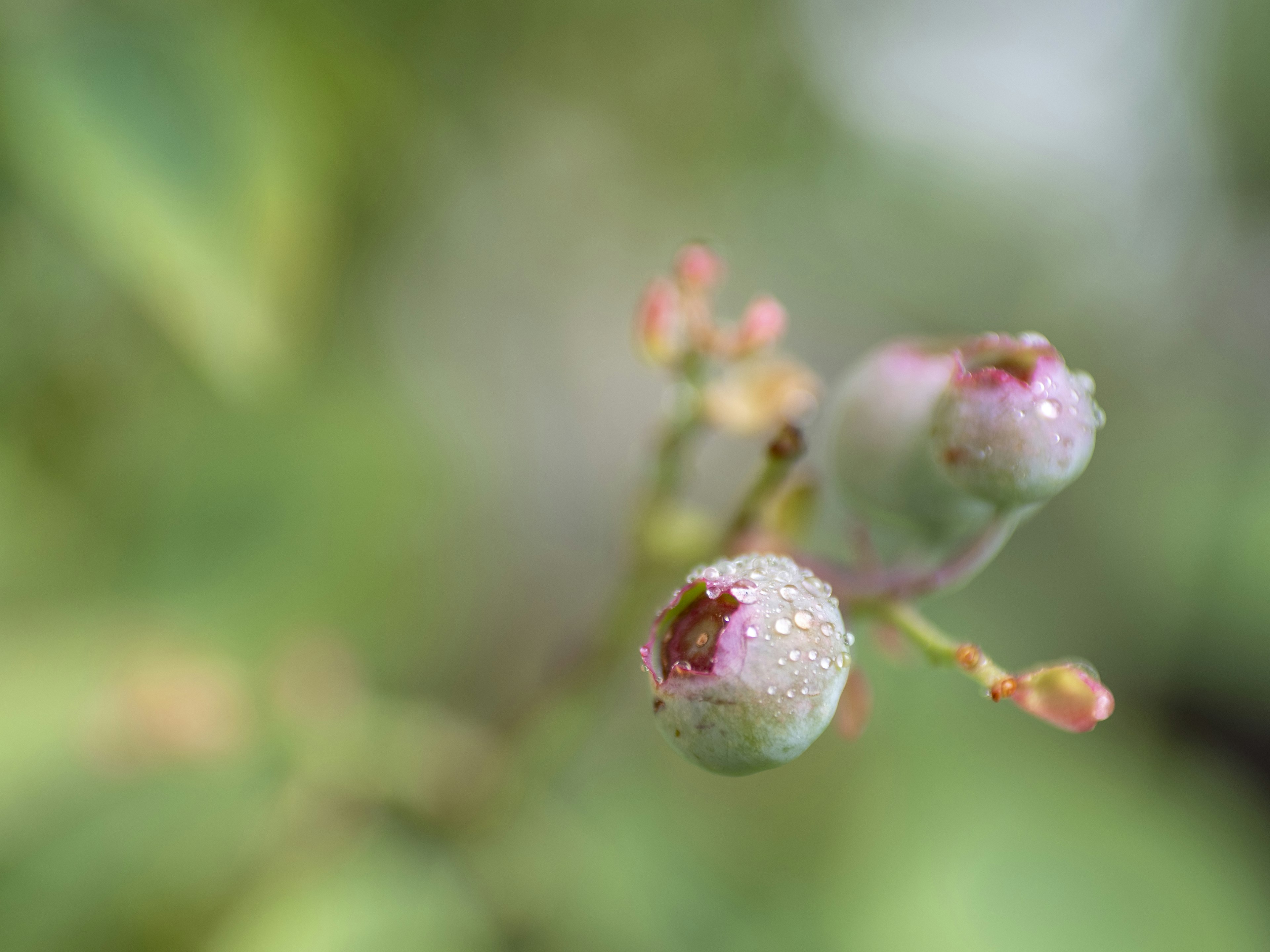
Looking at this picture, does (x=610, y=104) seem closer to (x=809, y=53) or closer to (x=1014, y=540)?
(x=809, y=53)

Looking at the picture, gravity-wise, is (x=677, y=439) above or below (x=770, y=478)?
above

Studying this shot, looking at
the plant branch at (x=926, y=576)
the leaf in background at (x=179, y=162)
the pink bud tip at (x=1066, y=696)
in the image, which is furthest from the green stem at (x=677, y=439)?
the leaf in background at (x=179, y=162)

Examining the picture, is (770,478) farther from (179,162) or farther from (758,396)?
(179,162)

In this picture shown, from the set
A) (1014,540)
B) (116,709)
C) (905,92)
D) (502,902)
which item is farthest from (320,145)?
(1014,540)

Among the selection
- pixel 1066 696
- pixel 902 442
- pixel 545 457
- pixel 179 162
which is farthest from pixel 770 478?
pixel 545 457

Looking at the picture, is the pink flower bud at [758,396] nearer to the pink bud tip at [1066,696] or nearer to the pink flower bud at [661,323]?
the pink flower bud at [661,323]

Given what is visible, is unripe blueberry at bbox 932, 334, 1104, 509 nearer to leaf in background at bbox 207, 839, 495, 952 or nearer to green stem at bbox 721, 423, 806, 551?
green stem at bbox 721, 423, 806, 551
